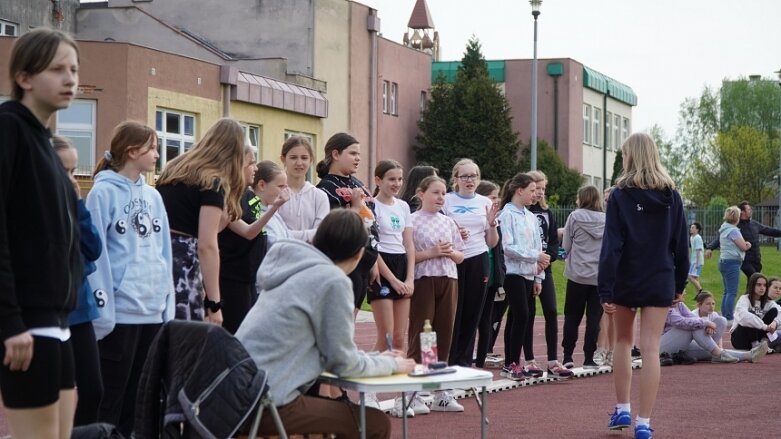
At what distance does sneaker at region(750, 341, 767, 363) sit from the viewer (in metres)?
15.5

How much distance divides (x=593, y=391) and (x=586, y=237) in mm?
2333

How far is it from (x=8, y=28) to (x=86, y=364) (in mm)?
38848

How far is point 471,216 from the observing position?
12078mm

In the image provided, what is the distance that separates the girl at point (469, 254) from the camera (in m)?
11.8

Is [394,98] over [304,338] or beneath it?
over

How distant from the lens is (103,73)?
3656 centimetres

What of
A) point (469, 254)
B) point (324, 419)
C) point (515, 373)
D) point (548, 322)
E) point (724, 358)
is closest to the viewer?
point (324, 419)

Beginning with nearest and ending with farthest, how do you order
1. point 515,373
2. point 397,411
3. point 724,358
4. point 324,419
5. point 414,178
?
point 324,419, point 397,411, point 414,178, point 515,373, point 724,358

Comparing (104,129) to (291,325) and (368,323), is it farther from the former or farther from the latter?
(291,325)

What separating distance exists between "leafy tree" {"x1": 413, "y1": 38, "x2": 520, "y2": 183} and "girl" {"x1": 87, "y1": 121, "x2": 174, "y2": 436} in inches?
2251

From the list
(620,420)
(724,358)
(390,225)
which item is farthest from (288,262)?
(724,358)

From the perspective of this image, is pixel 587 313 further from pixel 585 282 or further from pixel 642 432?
pixel 642 432

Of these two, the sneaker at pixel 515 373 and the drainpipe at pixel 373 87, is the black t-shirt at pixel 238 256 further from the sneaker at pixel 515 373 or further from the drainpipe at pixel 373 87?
the drainpipe at pixel 373 87

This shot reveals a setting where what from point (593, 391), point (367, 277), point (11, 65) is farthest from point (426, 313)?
point (11, 65)
